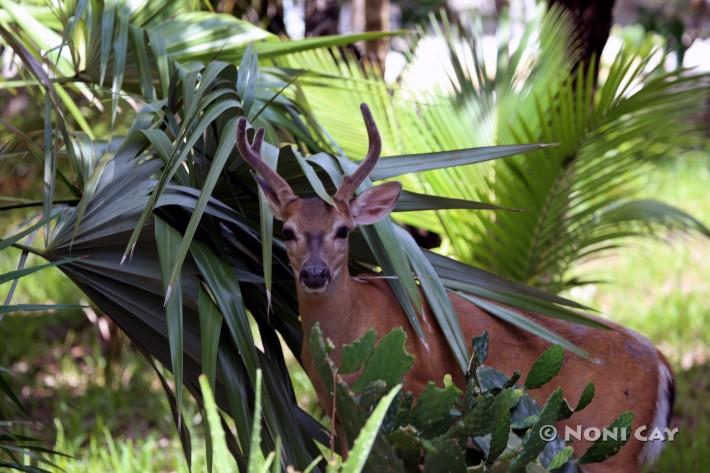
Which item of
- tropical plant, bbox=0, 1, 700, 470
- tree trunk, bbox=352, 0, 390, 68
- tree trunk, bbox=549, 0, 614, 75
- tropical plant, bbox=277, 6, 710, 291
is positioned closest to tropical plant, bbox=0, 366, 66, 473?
tropical plant, bbox=0, 1, 700, 470

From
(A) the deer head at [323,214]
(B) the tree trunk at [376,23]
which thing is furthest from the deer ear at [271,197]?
(B) the tree trunk at [376,23]

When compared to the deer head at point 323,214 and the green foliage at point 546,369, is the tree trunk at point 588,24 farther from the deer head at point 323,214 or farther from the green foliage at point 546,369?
the green foliage at point 546,369

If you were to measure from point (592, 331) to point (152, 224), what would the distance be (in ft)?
4.79

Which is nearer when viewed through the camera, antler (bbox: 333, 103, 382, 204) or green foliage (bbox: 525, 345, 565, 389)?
green foliage (bbox: 525, 345, 565, 389)

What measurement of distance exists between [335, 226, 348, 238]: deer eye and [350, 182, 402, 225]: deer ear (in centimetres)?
5

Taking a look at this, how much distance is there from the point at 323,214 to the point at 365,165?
0.22 metres

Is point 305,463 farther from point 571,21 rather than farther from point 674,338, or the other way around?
point 674,338

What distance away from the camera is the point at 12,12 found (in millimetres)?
3467

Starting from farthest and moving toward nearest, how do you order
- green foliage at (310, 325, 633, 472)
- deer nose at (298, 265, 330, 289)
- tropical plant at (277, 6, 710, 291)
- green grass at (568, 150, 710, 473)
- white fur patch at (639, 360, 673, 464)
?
green grass at (568, 150, 710, 473) → tropical plant at (277, 6, 710, 291) → white fur patch at (639, 360, 673, 464) → deer nose at (298, 265, 330, 289) → green foliage at (310, 325, 633, 472)

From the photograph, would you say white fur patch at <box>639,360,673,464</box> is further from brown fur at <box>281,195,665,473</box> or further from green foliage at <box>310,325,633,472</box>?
green foliage at <box>310,325,633,472</box>

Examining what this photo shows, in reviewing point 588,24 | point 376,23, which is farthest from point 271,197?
point 376,23

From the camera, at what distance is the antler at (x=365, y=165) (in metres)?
2.86

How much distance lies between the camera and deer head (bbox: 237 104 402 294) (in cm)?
291

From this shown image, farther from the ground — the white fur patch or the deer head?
the deer head
